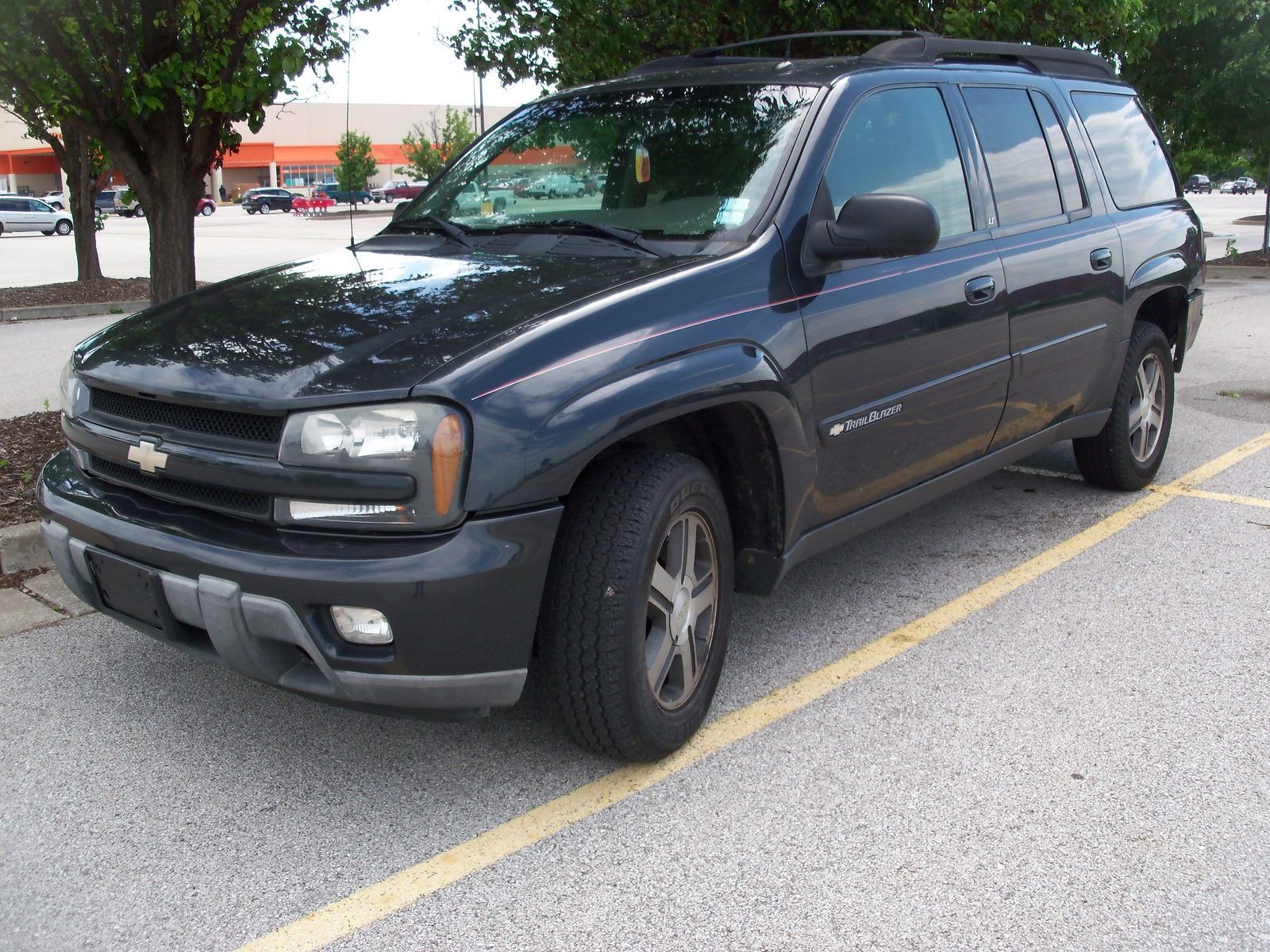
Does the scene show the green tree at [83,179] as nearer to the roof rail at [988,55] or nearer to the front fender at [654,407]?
the roof rail at [988,55]

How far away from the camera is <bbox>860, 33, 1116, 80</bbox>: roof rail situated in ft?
13.5

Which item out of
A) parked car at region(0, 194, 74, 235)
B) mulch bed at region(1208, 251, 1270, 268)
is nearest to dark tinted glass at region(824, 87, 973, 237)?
mulch bed at region(1208, 251, 1270, 268)

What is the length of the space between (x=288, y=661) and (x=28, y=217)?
1780 inches

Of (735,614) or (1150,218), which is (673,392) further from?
(1150,218)

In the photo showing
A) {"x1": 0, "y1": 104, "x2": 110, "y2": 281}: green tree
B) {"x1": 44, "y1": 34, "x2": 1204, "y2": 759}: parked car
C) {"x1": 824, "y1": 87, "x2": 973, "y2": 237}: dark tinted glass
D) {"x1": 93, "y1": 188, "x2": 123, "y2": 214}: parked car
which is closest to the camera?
{"x1": 44, "y1": 34, "x2": 1204, "y2": 759}: parked car

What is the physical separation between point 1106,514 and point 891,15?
469 cm

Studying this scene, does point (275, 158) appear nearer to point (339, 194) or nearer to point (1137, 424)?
point (339, 194)

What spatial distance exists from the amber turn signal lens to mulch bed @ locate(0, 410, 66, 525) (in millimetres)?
2735

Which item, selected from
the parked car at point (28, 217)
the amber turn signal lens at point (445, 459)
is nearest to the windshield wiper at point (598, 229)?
the amber turn signal lens at point (445, 459)

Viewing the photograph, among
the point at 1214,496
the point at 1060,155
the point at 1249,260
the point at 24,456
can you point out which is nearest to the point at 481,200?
the point at 1060,155

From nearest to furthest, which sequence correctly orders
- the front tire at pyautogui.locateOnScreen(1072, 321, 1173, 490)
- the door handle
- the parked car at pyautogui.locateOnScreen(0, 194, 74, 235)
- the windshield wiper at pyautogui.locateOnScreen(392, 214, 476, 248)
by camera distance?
the windshield wiper at pyautogui.locateOnScreen(392, 214, 476, 248)
the door handle
the front tire at pyautogui.locateOnScreen(1072, 321, 1173, 490)
the parked car at pyautogui.locateOnScreen(0, 194, 74, 235)

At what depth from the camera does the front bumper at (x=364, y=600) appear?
253 cm

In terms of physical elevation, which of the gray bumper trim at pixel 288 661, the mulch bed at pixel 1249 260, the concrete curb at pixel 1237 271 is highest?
the mulch bed at pixel 1249 260

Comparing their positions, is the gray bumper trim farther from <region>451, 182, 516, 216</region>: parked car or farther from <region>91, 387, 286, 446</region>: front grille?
<region>451, 182, 516, 216</region>: parked car
